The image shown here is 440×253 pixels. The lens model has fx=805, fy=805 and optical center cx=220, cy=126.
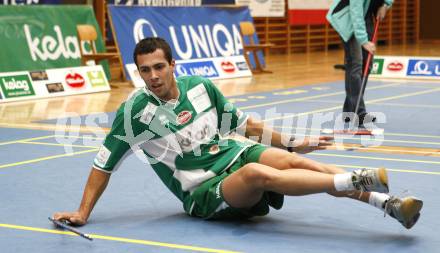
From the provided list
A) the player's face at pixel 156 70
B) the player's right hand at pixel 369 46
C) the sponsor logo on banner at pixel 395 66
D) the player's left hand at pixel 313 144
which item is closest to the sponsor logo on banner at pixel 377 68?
the sponsor logo on banner at pixel 395 66

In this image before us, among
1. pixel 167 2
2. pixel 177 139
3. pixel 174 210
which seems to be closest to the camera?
pixel 177 139

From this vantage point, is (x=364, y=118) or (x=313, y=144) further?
(x=364, y=118)

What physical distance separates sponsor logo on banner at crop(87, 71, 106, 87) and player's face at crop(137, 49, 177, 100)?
8.98 m

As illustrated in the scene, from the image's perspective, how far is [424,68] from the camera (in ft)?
51.4

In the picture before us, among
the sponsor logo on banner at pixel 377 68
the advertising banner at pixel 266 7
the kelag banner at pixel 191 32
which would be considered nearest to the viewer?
the kelag banner at pixel 191 32

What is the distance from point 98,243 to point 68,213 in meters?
0.46

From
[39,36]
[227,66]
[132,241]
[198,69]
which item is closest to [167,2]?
[227,66]

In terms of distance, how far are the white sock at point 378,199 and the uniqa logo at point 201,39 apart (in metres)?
10.7

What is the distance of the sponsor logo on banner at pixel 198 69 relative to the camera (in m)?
14.7

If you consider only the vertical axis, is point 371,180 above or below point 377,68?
above

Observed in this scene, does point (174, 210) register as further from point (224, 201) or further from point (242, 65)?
point (242, 65)

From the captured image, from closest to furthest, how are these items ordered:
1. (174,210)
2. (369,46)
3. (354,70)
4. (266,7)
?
(174,210) → (369,46) → (354,70) → (266,7)

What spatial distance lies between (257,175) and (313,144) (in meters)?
0.49

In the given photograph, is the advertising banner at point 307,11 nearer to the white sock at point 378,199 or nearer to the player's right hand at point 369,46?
the player's right hand at point 369,46
